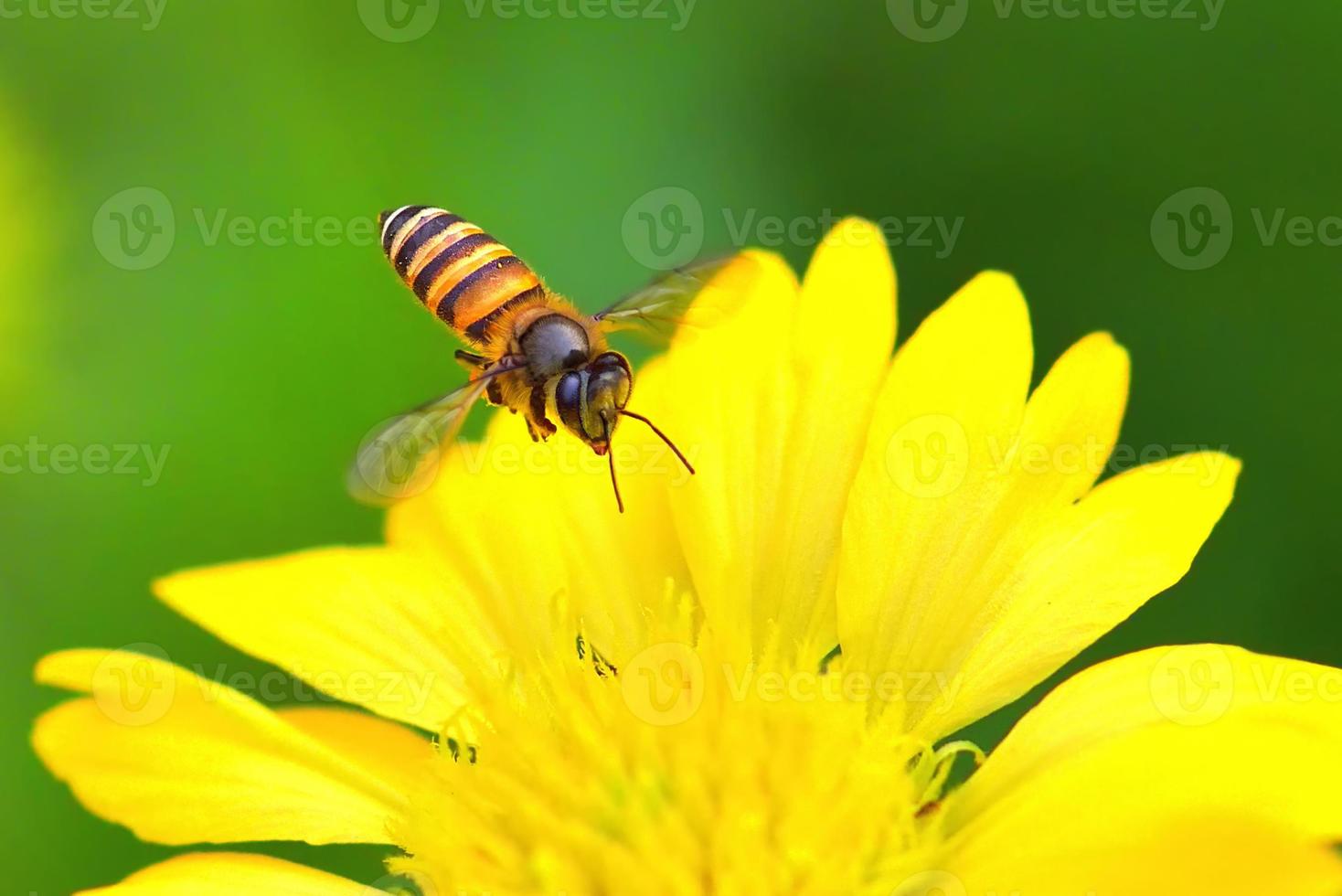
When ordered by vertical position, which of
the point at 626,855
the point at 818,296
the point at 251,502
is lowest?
the point at 626,855

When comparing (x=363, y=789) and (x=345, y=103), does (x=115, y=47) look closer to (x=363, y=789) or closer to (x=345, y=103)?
(x=345, y=103)

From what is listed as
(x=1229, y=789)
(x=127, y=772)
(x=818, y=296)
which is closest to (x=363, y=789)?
(x=127, y=772)
